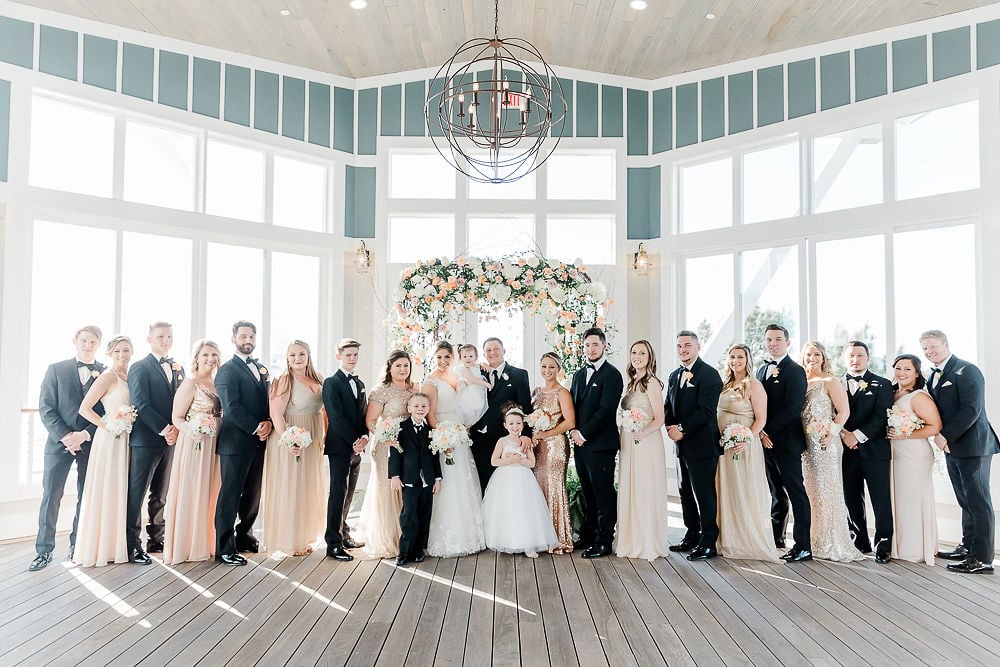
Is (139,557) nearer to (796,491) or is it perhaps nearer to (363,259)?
(363,259)

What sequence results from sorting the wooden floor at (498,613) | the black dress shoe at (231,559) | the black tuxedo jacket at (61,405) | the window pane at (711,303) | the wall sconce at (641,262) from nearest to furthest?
the wooden floor at (498,613), the black dress shoe at (231,559), the black tuxedo jacket at (61,405), the window pane at (711,303), the wall sconce at (641,262)

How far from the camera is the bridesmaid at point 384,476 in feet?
16.7

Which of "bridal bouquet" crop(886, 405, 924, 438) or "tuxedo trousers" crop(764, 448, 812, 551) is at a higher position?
"bridal bouquet" crop(886, 405, 924, 438)

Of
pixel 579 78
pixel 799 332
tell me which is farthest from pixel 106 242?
pixel 799 332

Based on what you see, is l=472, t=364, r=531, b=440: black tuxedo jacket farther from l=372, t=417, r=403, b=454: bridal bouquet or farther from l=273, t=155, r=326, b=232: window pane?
l=273, t=155, r=326, b=232: window pane

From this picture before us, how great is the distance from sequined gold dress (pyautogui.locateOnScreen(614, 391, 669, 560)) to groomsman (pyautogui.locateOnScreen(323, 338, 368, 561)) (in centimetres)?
197

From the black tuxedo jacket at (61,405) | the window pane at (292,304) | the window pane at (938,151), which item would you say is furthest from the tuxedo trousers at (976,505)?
the black tuxedo jacket at (61,405)

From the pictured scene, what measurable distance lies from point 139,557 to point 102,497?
50cm

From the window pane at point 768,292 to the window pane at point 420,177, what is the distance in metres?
3.36

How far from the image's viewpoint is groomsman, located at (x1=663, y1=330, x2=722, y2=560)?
5.10 m

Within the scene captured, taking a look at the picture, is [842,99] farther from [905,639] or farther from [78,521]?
[78,521]

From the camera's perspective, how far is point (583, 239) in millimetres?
7984

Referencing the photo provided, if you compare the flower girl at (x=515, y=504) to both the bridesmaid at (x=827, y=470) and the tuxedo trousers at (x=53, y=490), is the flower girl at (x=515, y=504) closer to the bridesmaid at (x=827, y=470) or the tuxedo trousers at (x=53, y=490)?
the bridesmaid at (x=827, y=470)

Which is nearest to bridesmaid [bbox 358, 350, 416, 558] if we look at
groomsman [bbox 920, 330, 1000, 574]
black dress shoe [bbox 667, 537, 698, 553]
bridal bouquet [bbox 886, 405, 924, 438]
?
black dress shoe [bbox 667, 537, 698, 553]
